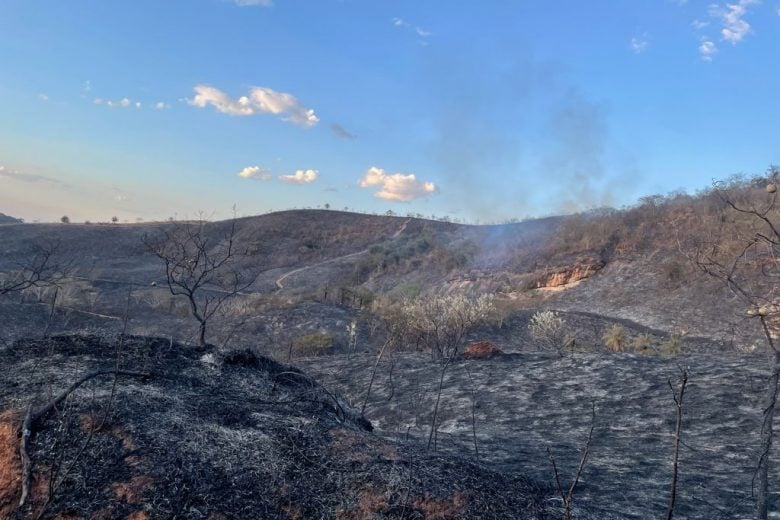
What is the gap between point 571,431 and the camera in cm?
709

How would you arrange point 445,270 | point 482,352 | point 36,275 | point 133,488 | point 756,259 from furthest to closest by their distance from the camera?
point 445,270 → point 36,275 → point 482,352 → point 756,259 → point 133,488

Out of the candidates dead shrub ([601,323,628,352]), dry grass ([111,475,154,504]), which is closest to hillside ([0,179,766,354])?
dead shrub ([601,323,628,352])

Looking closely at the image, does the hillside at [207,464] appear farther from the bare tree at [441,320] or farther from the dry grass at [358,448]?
the bare tree at [441,320]

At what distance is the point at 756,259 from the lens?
9.98 m

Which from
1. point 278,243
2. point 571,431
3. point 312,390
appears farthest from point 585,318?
point 278,243

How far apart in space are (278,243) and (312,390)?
1624 inches

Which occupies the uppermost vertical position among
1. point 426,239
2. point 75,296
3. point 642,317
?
point 426,239

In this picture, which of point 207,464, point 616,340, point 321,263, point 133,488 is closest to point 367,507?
point 207,464

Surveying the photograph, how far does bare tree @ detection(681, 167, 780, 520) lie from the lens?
356cm

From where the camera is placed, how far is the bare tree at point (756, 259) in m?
3.56

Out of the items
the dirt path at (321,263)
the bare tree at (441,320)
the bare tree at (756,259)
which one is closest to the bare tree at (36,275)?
the bare tree at (756,259)

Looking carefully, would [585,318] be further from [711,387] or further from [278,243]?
[278,243]

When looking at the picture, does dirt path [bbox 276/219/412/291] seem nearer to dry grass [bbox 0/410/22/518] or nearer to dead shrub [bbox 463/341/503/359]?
dead shrub [bbox 463/341/503/359]

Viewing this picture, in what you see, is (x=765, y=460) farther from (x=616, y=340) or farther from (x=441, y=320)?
(x=616, y=340)
